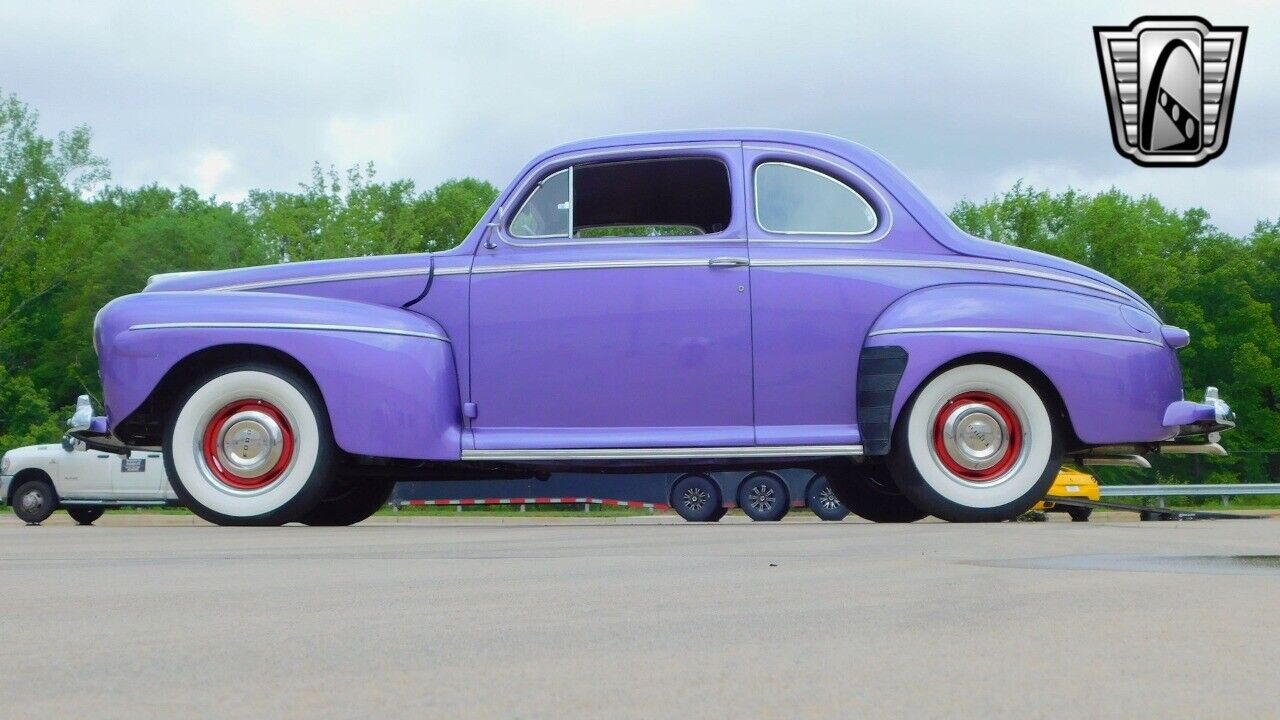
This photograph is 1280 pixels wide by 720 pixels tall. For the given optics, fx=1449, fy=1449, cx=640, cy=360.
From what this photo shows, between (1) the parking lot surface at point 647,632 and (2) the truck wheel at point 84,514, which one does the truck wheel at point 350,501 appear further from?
(2) the truck wheel at point 84,514

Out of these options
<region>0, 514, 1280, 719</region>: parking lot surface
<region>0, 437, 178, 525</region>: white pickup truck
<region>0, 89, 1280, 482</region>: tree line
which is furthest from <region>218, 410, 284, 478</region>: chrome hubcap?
<region>0, 89, 1280, 482</region>: tree line

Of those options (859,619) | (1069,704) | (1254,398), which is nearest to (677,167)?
(859,619)

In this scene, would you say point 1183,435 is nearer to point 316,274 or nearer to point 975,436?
point 975,436

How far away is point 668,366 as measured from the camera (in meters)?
7.49

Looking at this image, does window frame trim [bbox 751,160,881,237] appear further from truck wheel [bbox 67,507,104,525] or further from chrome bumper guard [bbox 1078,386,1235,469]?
truck wheel [bbox 67,507,104,525]

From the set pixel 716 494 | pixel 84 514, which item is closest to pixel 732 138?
pixel 716 494

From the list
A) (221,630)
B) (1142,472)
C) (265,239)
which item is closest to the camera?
(221,630)

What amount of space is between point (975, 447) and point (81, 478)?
1614 centimetres

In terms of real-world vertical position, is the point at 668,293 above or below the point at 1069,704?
above

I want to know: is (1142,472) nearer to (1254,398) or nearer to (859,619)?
(1254,398)

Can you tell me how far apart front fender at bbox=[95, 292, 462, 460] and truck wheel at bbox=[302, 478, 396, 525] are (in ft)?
4.37

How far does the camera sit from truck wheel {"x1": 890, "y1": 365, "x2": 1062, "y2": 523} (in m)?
7.40

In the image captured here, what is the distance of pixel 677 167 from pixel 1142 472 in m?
40.1

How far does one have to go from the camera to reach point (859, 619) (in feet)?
10.6
